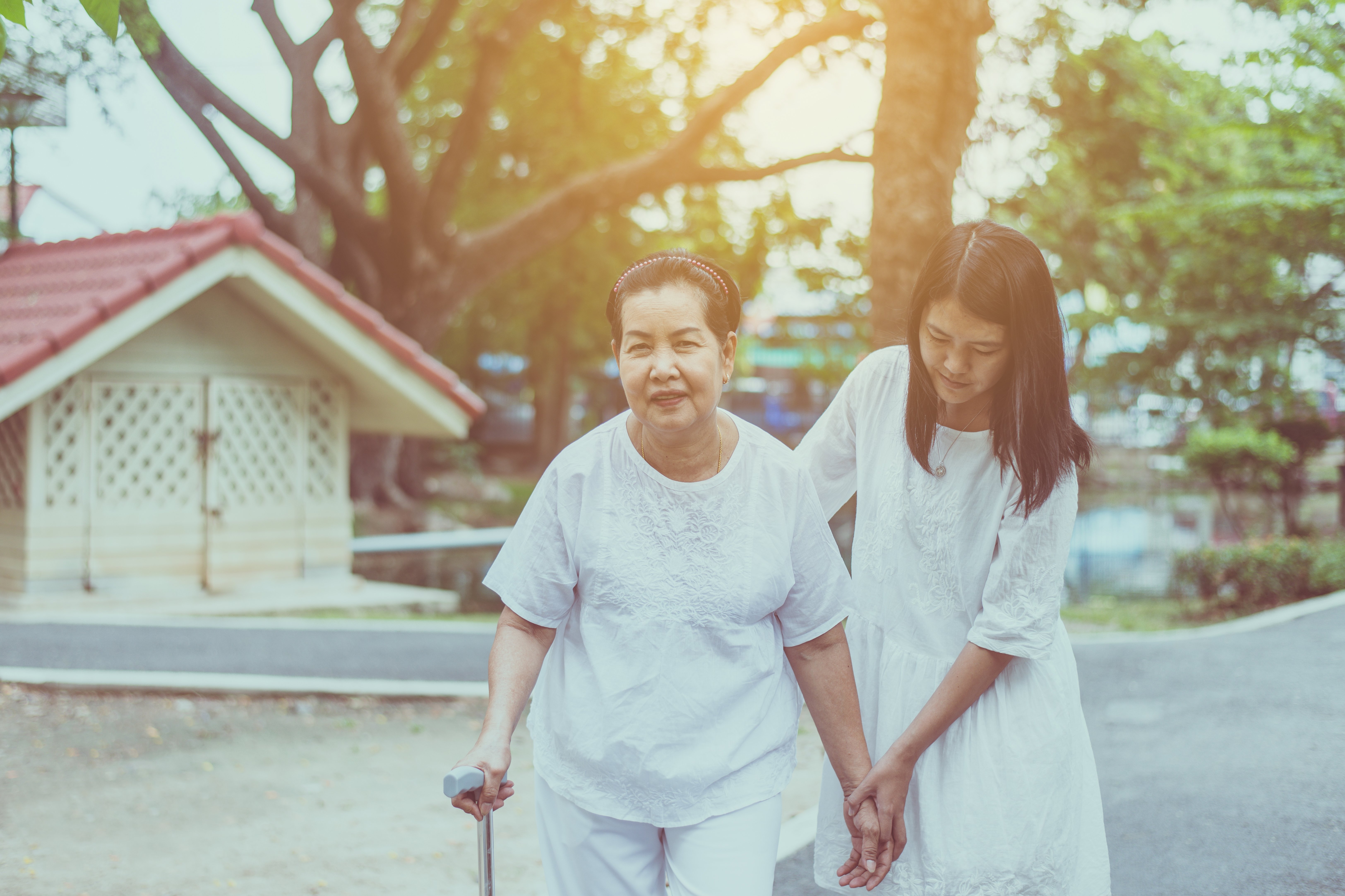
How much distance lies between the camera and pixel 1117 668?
28.0 ft

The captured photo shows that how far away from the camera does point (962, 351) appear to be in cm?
239

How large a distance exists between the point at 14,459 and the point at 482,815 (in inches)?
439

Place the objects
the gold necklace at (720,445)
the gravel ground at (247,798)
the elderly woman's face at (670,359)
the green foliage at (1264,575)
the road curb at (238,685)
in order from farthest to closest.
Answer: the green foliage at (1264,575) < the road curb at (238,685) < the gravel ground at (247,798) < the gold necklace at (720,445) < the elderly woman's face at (670,359)

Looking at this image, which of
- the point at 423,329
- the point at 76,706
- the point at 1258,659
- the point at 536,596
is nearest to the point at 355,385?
the point at 423,329

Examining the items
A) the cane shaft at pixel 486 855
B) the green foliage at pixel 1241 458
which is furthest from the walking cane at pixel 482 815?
the green foliage at pixel 1241 458

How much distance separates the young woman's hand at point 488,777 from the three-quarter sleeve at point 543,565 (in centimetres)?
26

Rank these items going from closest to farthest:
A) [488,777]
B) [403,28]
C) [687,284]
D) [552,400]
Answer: [488,777] < [687,284] < [403,28] < [552,400]

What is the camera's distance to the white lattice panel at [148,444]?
12.0m

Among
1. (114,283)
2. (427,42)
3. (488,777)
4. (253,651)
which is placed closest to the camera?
(488,777)

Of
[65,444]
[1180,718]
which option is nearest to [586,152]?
[65,444]

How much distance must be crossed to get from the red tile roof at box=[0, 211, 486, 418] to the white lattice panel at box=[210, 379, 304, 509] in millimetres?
1312

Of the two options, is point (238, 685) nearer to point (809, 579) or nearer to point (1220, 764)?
point (1220, 764)

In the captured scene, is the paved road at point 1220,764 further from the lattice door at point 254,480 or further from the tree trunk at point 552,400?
the tree trunk at point 552,400

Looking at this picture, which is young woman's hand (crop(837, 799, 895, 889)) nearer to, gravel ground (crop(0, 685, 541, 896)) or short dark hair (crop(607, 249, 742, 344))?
short dark hair (crop(607, 249, 742, 344))
